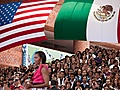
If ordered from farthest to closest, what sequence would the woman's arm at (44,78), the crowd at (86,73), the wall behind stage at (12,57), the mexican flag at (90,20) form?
the wall behind stage at (12,57) < the crowd at (86,73) < the mexican flag at (90,20) < the woman's arm at (44,78)

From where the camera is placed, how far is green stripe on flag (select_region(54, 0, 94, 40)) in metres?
4.23

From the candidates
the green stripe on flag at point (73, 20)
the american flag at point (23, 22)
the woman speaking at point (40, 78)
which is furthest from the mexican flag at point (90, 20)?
the woman speaking at point (40, 78)

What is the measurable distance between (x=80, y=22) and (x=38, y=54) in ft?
3.18

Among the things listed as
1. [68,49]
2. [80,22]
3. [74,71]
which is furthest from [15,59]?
[80,22]

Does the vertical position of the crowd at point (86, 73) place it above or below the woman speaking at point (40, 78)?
below

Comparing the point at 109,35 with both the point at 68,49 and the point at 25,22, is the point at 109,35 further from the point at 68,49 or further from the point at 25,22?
the point at 68,49

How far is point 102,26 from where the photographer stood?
410cm

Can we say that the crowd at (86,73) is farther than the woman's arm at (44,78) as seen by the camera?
Yes

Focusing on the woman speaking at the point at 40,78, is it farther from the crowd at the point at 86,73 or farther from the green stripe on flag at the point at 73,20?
the crowd at the point at 86,73

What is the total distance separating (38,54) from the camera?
355 cm

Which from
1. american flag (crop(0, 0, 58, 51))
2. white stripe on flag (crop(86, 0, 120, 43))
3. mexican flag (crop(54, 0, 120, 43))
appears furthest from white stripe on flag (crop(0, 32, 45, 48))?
white stripe on flag (crop(86, 0, 120, 43))

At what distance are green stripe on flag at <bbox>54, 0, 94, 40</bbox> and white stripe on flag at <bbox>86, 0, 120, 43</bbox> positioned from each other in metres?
0.07

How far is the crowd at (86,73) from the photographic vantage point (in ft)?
23.6


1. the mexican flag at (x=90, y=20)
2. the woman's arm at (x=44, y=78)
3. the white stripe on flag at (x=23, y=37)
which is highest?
the mexican flag at (x=90, y=20)
